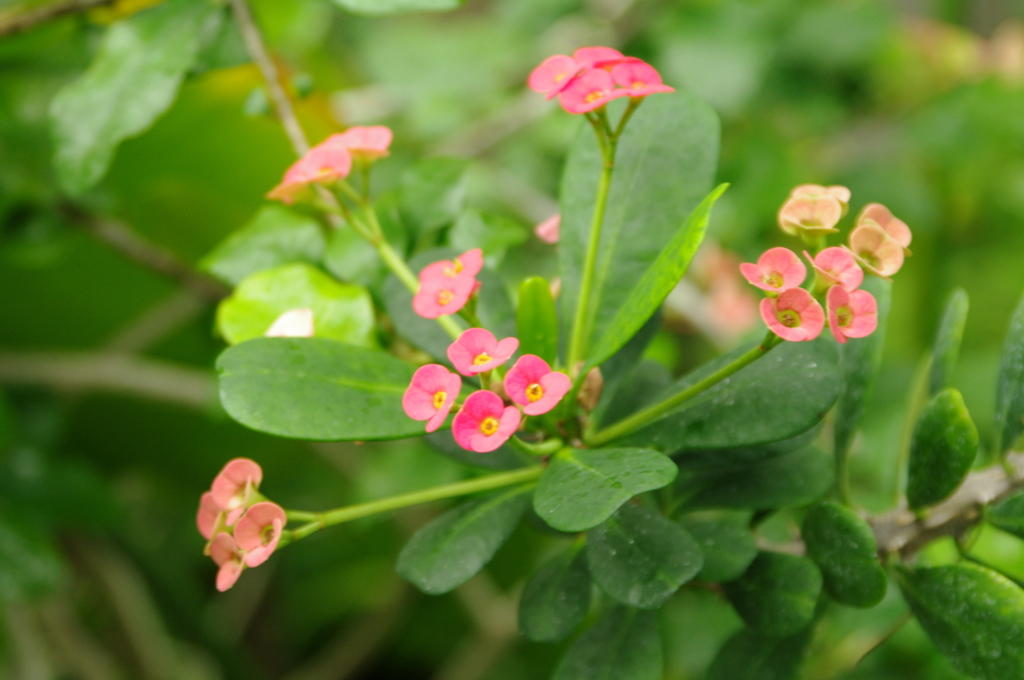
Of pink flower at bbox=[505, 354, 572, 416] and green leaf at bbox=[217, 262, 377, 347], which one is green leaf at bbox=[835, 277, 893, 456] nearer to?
pink flower at bbox=[505, 354, 572, 416]

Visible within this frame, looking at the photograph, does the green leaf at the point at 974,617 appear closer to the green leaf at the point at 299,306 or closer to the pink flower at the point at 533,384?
the pink flower at the point at 533,384

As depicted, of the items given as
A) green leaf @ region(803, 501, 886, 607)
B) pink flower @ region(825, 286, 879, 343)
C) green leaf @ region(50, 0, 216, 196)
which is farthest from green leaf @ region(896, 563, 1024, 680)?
green leaf @ region(50, 0, 216, 196)

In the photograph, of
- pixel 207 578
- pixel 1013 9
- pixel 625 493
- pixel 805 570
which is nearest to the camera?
pixel 625 493

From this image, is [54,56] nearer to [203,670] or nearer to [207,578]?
[203,670]

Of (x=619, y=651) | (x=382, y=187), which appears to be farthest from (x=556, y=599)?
(x=382, y=187)

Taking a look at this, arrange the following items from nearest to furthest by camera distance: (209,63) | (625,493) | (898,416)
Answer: (625,493), (209,63), (898,416)

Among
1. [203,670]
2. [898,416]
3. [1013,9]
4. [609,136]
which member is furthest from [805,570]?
[1013,9]

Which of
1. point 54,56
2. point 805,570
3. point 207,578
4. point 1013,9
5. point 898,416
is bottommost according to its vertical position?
point 207,578
